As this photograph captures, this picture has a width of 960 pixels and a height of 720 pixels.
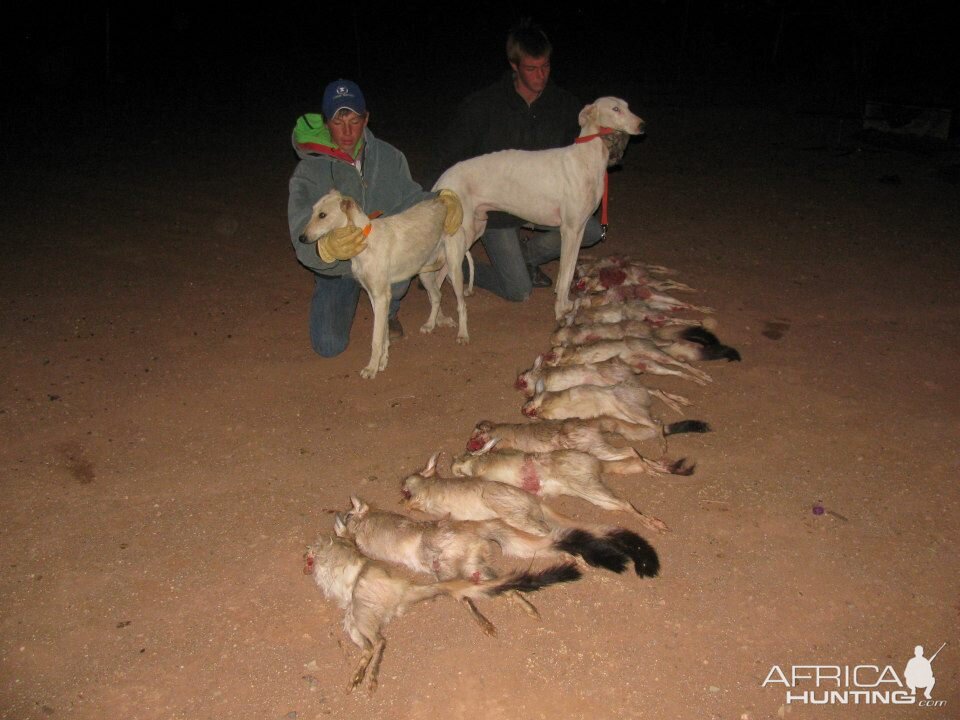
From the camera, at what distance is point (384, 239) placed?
15.3 ft

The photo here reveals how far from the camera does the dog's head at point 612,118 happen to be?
5301mm

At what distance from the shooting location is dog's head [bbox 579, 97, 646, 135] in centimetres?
530

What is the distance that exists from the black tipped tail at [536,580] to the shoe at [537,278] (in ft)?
12.5

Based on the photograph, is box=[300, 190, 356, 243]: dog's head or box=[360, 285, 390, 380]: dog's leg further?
box=[360, 285, 390, 380]: dog's leg

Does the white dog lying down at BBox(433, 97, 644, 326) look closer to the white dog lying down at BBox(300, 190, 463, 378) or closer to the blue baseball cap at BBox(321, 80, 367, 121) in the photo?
the white dog lying down at BBox(300, 190, 463, 378)

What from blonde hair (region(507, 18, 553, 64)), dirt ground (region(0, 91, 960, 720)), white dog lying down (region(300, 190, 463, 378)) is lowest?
dirt ground (region(0, 91, 960, 720))

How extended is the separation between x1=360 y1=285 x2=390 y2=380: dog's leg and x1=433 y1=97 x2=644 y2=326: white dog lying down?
0.68 m

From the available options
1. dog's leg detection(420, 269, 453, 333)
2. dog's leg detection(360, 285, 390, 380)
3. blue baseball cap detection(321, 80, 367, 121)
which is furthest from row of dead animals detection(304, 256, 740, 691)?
blue baseball cap detection(321, 80, 367, 121)

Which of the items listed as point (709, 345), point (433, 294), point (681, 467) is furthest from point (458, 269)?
point (681, 467)

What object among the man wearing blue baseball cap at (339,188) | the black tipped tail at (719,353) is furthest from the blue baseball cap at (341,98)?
the black tipped tail at (719,353)

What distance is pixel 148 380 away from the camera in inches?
193

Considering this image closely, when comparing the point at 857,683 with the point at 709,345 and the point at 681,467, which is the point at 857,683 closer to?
the point at 681,467

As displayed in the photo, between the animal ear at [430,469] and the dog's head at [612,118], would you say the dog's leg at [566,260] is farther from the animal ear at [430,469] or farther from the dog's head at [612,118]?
the animal ear at [430,469]

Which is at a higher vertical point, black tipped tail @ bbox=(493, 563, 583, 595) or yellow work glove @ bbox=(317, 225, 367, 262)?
yellow work glove @ bbox=(317, 225, 367, 262)
